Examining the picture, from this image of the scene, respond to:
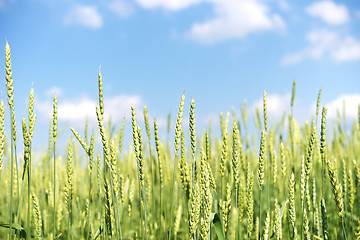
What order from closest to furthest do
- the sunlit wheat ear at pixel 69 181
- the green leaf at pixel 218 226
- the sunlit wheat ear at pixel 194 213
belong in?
the sunlit wheat ear at pixel 194 213 → the green leaf at pixel 218 226 → the sunlit wheat ear at pixel 69 181

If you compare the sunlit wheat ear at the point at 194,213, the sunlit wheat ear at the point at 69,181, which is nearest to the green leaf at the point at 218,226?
the sunlit wheat ear at the point at 194,213

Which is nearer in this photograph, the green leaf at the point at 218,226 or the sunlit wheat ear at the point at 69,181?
the green leaf at the point at 218,226

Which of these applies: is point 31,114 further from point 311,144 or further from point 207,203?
point 311,144

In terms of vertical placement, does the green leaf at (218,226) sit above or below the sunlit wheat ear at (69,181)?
below

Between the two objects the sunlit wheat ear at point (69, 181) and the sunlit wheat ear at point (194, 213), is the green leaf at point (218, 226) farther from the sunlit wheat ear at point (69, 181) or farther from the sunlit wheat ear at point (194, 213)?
the sunlit wheat ear at point (69, 181)

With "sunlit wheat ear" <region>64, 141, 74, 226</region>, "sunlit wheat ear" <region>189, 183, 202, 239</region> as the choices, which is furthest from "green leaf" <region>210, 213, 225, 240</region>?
"sunlit wheat ear" <region>64, 141, 74, 226</region>

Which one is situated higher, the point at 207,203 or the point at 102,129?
the point at 102,129

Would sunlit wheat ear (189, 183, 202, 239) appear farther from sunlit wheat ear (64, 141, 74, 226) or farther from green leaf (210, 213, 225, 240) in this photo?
sunlit wheat ear (64, 141, 74, 226)

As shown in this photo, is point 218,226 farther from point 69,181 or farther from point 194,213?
point 69,181

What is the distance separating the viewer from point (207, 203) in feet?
3.43

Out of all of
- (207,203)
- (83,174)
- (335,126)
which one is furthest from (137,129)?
(335,126)

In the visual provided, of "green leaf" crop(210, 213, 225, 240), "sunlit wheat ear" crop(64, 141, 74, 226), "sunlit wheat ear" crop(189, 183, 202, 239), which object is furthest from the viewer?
"sunlit wheat ear" crop(64, 141, 74, 226)

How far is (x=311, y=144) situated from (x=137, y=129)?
695mm

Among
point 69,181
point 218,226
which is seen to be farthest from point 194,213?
point 69,181
